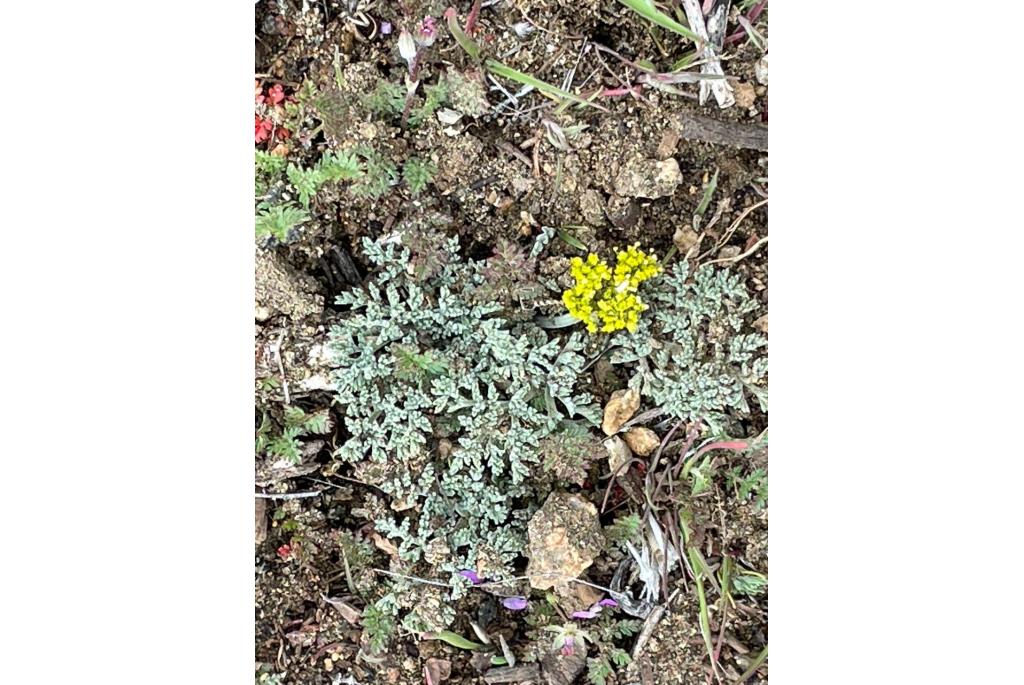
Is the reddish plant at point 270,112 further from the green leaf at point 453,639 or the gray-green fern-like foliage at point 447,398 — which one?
the green leaf at point 453,639

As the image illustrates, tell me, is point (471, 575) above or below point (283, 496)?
below

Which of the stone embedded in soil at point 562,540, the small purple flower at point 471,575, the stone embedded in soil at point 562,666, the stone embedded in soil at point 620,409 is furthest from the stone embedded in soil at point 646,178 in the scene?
the stone embedded in soil at point 562,666

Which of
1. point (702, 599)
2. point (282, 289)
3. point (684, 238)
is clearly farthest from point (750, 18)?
point (702, 599)

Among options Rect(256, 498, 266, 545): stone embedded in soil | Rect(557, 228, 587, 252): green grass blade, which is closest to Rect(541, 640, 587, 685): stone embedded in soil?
Rect(256, 498, 266, 545): stone embedded in soil

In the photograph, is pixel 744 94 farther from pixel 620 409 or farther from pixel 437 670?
pixel 437 670

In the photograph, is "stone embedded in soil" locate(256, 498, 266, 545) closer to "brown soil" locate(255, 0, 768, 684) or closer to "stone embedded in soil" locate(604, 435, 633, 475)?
"brown soil" locate(255, 0, 768, 684)

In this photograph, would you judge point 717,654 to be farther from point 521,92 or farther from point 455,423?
point 521,92
